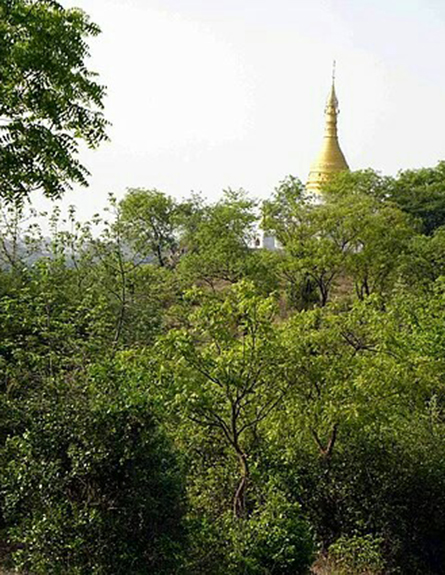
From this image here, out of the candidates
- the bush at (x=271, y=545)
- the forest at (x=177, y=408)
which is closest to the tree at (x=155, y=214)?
the forest at (x=177, y=408)

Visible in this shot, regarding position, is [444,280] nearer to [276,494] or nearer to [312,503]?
[312,503]

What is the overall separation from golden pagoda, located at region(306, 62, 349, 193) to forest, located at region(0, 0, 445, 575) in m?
22.1

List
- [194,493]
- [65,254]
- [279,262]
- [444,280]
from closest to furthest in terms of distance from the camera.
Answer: [194,493] → [65,254] → [444,280] → [279,262]

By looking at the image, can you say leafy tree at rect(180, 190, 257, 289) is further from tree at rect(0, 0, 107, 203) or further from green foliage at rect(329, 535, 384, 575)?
tree at rect(0, 0, 107, 203)

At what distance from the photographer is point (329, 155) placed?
147 feet

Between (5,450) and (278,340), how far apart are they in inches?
180

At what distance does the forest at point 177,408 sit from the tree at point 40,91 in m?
0.01

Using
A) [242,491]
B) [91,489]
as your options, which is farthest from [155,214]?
[91,489]

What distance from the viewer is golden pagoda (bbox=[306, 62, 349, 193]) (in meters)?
43.1

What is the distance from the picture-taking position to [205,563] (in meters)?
7.94

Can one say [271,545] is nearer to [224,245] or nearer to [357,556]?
[357,556]

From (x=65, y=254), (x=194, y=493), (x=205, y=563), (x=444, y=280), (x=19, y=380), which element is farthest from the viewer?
(x=444, y=280)

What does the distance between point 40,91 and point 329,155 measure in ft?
135

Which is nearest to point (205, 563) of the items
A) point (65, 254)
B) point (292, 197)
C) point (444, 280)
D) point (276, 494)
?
point (276, 494)
